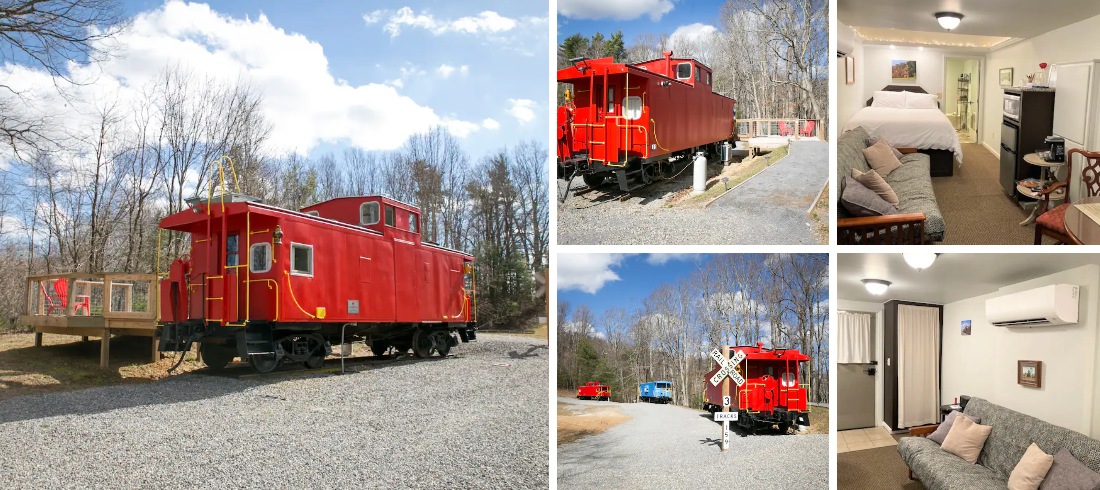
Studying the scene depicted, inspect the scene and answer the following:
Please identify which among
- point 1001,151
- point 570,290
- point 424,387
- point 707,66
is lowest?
point 424,387

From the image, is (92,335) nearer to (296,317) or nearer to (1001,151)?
(296,317)

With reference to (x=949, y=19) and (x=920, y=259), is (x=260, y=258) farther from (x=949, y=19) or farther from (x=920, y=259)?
(x=949, y=19)

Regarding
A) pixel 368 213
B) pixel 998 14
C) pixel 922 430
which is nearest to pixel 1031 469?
pixel 922 430

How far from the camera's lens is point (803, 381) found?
11.4 ft

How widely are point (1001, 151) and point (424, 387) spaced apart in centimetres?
527

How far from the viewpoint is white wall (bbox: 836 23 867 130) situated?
2.97 meters

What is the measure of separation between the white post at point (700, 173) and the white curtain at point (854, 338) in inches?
36.5

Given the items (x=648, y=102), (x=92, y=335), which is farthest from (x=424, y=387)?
(x=648, y=102)

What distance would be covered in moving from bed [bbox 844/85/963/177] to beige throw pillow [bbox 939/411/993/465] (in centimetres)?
148

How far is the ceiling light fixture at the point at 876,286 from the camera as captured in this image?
11.2ft

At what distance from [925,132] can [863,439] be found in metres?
1.68

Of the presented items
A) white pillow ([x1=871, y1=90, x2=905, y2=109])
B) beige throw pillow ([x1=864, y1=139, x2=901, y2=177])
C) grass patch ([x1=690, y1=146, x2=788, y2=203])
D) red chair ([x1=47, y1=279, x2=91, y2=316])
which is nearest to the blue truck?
grass patch ([x1=690, y1=146, x2=788, y2=203])

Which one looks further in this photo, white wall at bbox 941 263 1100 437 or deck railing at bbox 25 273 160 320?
deck railing at bbox 25 273 160 320

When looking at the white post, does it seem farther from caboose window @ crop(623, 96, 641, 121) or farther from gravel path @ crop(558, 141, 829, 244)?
caboose window @ crop(623, 96, 641, 121)
